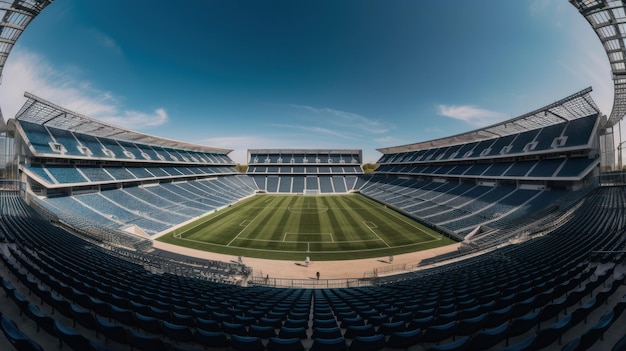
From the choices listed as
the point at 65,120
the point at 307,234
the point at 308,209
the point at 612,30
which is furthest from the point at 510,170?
the point at 65,120

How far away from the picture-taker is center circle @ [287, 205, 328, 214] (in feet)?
137

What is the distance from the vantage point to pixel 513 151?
3228 centimetres

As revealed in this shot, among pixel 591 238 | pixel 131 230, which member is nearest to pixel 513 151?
pixel 591 238

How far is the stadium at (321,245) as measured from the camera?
4.73m

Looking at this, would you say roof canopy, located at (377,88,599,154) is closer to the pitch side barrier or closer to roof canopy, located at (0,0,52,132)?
the pitch side barrier

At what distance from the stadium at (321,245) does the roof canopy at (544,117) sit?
34 centimetres

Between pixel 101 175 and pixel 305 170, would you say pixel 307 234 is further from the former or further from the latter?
pixel 305 170

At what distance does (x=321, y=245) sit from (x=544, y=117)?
32405 millimetres

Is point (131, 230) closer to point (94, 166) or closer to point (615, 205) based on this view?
point (94, 166)

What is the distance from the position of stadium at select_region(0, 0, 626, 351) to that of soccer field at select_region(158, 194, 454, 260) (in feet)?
0.98

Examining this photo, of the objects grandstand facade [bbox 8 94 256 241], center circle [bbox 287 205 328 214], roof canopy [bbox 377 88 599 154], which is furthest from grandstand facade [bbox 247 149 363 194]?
roof canopy [bbox 377 88 599 154]

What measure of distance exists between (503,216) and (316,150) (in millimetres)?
59825

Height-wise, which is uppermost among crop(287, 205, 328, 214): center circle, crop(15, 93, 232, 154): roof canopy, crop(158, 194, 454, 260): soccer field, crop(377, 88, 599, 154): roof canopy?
crop(377, 88, 599, 154): roof canopy

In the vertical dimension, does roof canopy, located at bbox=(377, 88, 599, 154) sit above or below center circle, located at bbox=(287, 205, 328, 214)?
above
